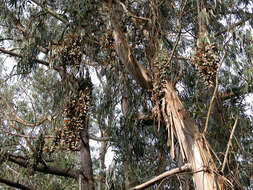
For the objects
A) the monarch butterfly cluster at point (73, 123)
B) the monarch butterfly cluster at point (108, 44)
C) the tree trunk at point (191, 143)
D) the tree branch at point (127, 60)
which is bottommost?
the tree trunk at point (191, 143)

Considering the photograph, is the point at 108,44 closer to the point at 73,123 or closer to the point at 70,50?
the point at 70,50

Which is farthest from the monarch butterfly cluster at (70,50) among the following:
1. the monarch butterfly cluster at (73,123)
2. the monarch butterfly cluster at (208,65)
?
the monarch butterfly cluster at (208,65)

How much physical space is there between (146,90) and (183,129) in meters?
0.49

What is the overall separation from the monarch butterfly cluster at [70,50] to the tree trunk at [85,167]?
2.19 ft

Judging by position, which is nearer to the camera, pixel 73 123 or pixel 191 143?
pixel 191 143

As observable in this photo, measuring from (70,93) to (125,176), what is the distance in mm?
828

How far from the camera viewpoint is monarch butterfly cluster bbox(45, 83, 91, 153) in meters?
2.56

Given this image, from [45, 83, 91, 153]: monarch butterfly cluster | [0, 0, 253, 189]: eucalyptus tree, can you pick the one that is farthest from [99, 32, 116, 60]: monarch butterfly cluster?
[45, 83, 91, 153]: monarch butterfly cluster

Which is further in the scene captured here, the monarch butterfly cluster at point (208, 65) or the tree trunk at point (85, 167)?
the tree trunk at point (85, 167)

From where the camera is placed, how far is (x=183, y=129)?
228 centimetres

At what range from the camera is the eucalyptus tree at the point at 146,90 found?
2285 mm

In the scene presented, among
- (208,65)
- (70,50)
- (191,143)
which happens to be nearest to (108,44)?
(70,50)

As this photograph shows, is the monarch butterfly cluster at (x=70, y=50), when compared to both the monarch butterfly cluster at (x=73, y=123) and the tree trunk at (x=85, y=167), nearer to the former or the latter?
the monarch butterfly cluster at (x=73, y=123)

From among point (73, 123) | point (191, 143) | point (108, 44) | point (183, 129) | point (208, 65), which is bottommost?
point (191, 143)
